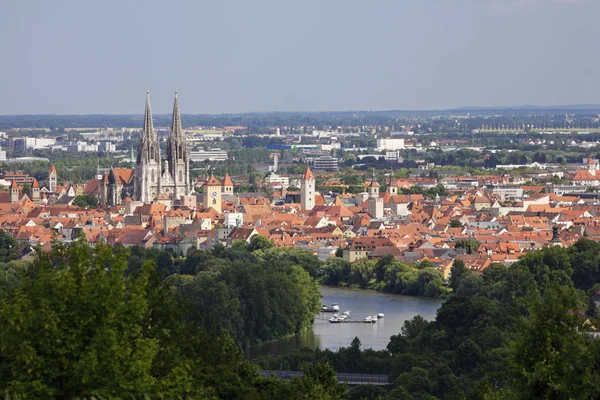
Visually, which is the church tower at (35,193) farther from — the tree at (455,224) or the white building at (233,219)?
the tree at (455,224)

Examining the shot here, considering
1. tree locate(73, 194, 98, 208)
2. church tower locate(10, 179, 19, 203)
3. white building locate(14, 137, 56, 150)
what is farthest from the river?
white building locate(14, 137, 56, 150)

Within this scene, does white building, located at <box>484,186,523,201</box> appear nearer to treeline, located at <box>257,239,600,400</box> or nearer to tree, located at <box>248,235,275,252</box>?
tree, located at <box>248,235,275,252</box>

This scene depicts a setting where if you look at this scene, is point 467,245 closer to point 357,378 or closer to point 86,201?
point 357,378

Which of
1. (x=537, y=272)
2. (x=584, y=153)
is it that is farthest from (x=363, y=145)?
(x=537, y=272)

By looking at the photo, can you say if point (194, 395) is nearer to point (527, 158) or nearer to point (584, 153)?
point (527, 158)

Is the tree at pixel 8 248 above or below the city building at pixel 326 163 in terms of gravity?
above

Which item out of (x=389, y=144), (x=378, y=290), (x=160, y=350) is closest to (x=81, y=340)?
(x=160, y=350)

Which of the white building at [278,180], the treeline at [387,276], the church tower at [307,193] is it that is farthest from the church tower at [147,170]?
the treeline at [387,276]

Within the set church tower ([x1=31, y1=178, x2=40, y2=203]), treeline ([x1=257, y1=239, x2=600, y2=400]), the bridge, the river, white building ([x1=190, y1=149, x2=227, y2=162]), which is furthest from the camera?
white building ([x1=190, y1=149, x2=227, y2=162])
